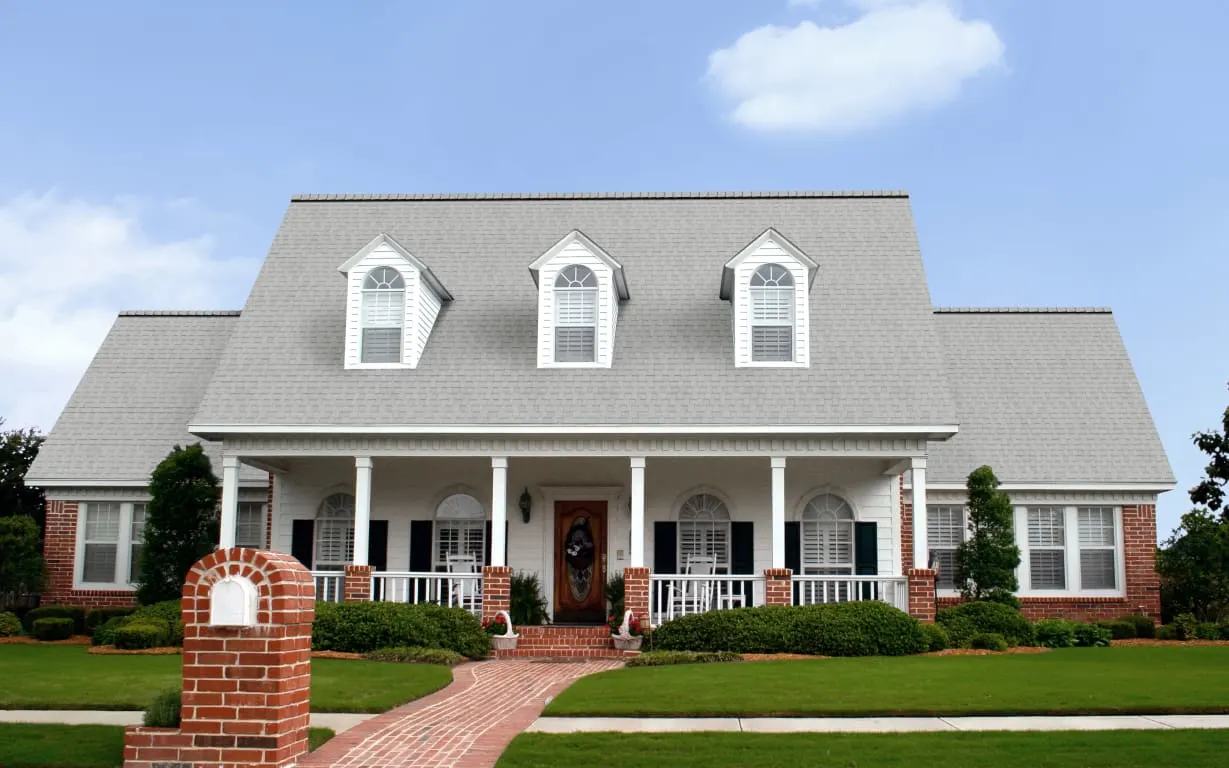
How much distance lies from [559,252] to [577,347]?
5.90 feet

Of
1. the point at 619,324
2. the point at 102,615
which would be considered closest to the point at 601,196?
the point at 619,324

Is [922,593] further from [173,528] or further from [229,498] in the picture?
[173,528]

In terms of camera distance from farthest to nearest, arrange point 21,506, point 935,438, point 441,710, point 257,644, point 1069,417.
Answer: point 21,506
point 1069,417
point 935,438
point 441,710
point 257,644

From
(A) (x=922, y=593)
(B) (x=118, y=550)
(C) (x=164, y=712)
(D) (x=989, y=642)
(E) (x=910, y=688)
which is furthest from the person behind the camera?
(B) (x=118, y=550)

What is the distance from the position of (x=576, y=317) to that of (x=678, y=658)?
7.31 meters

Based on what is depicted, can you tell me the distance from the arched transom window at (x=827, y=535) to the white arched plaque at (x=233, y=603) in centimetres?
1565

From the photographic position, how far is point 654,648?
20.5 meters

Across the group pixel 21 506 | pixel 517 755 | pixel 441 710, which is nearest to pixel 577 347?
pixel 441 710

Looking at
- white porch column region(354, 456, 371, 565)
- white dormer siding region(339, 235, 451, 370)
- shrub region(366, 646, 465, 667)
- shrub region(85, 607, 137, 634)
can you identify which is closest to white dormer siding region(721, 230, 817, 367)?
white dormer siding region(339, 235, 451, 370)

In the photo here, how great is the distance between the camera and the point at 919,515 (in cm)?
2156

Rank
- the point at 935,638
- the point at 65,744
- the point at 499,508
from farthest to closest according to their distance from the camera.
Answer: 1. the point at 499,508
2. the point at 935,638
3. the point at 65,744

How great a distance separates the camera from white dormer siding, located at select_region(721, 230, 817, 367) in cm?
2303

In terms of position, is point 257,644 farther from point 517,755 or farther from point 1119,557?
point 1119,557

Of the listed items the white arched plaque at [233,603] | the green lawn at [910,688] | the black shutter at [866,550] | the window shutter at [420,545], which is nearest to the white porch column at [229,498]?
the window shutter at [420,545]
